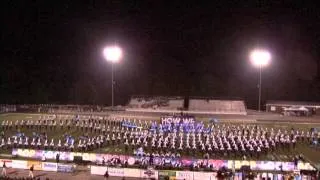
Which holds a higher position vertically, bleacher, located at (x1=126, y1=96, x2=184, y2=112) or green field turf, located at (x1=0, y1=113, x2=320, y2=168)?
bleacher, located at (x1=126, y1=96, x2=184, y2=112)

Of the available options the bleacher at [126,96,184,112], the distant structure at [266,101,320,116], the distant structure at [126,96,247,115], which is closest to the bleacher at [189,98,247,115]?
the distant structure at [126,96,247,115]

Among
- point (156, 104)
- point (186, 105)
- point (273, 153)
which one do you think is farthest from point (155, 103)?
point (273, 153)

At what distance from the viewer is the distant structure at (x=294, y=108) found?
4228 cm

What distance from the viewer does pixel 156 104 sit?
146 ft

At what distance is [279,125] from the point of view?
1448 inches

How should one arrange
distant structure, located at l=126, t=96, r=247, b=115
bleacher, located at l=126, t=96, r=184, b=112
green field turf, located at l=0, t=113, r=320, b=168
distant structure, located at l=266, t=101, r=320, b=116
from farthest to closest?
bleacher, located at l=126, t=96, r=184, b=112 → distant structure, located at l=126, t=96, r=247, b=115 → distant structure, located at l=266, t=101, r=320, b=116 → green field turf, located at l=0, t=113, r=320, b=168

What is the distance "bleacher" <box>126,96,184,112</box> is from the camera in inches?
1706

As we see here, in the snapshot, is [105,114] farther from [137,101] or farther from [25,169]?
[25,169]

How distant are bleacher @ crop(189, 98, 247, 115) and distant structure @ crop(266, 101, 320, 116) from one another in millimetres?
2816

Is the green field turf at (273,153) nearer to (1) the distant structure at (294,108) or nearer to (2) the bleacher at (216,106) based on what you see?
(1) the distant structure at (294,108)

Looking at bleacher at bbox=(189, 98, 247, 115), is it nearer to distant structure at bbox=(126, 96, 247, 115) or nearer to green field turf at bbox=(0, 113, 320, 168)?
distant structure at bbox=(126, 96, 247, 115)

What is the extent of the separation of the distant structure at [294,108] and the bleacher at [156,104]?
869 centimetres

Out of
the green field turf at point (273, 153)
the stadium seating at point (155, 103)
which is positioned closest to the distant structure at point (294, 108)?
the green field turf at point (273, 153)

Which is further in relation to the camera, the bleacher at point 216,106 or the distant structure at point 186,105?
the distant structure at point 186,105
